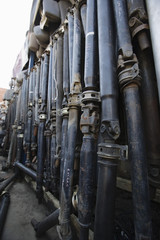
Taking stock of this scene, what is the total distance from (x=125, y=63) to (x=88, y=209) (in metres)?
0.67

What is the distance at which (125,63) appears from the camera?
508 millimetres

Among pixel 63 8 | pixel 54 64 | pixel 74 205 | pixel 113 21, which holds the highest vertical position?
pixel 63 8

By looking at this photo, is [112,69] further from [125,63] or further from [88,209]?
[88,209]

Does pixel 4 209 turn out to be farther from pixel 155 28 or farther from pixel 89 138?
pixel 155 28

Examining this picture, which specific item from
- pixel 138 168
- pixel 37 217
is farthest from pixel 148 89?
pixel 37 217

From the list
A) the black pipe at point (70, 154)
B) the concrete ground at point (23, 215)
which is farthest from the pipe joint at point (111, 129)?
the concrete ground at point (23, 215)

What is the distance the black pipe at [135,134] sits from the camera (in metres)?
0.38

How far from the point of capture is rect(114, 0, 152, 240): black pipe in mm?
380

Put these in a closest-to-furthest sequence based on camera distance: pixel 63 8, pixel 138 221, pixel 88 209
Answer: pixel 138 221, pixel 88 209, pixel 63 8

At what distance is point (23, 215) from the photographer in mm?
973

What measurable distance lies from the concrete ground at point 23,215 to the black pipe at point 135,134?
2.28ft

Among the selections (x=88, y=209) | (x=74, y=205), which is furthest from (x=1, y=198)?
(x=88, y=209)

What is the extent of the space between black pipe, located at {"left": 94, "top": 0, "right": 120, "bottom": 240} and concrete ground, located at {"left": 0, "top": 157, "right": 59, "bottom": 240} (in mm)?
599

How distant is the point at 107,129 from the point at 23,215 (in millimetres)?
1093
